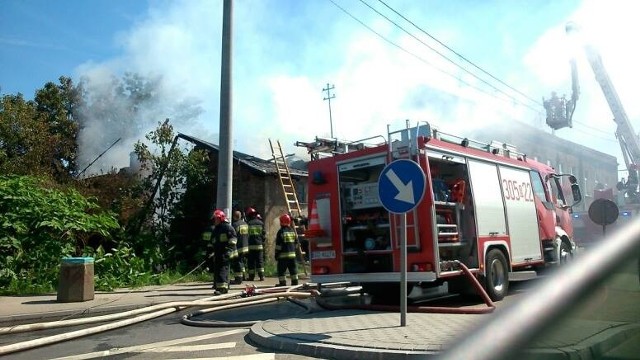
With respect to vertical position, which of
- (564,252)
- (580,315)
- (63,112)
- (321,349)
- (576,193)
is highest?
(63,112)

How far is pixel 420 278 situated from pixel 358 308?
47.8 inches

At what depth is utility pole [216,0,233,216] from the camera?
13.8 meters

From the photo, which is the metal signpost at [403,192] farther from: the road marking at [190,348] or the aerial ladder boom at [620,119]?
the aerial ladder boom at [620,119]

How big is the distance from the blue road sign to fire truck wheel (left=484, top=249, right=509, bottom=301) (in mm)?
3051

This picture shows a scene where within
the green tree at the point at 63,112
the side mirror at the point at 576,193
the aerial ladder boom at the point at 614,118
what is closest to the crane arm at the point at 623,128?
the aerial ladder boom at the point at 614,118

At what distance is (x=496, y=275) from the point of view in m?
→ 10.2

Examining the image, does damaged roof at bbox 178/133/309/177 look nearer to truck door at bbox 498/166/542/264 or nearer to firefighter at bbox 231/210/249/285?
firefighter at bbox 231/210/249/285

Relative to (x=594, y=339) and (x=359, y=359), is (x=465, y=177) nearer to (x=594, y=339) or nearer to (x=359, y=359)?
(x=359, y=359)

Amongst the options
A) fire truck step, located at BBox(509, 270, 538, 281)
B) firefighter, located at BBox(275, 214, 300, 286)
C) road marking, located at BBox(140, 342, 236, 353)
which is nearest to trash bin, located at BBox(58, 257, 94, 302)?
firefighter, located at BBox(275, 214, 300, 286)

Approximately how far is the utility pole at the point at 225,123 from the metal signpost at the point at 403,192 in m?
6.88

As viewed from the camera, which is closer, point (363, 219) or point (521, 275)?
point (363, 219)

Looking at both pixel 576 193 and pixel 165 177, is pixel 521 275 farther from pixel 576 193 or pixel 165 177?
pixel 165 177

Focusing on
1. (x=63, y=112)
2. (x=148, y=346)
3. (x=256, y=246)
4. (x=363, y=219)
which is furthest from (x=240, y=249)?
(x=63, y=112)

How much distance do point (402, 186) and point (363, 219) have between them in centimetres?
242
